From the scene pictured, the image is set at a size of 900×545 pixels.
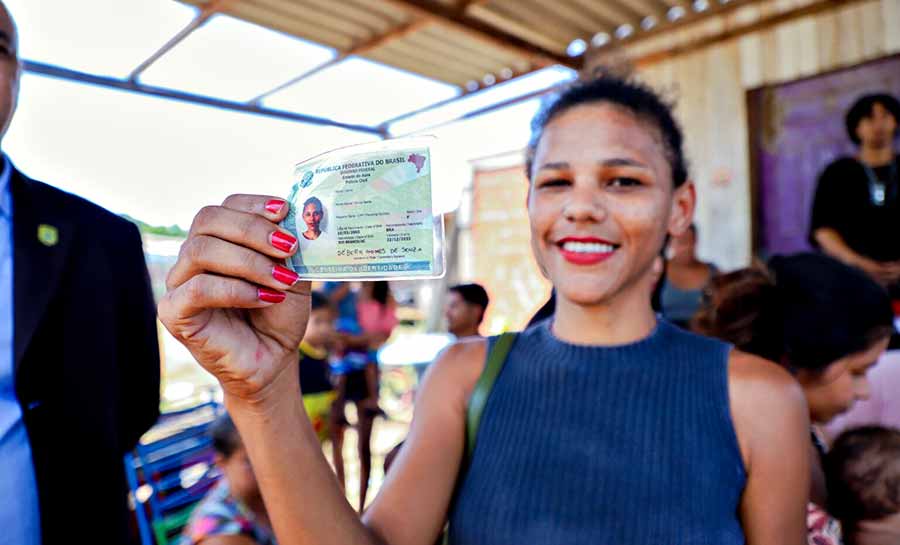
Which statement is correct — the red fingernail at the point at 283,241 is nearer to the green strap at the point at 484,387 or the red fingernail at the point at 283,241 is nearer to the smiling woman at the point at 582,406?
the smiling woman at the point at 582,406

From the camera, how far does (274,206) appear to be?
86cm

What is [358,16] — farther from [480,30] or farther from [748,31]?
[748,31]

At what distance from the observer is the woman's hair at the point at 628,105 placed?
129cm

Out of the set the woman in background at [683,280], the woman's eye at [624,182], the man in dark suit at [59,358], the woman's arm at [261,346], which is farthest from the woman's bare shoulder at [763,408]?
the woman in background at [683,280]

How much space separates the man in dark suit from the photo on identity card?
32.3 inches

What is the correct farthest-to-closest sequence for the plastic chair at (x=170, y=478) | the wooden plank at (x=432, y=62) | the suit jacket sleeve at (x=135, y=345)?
1. the wooden plank at (x=432, y=62)
2. the plastic chair at (x=170, y=478)
3. the suit jacket sleeve at (x=135, y=345)

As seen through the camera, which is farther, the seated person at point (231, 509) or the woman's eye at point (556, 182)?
the seated person at point (231, 509)

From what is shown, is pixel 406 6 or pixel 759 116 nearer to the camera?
pixel 406 6

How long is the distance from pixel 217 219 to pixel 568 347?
0.79 metres

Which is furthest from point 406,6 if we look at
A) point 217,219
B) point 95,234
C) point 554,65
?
point 217,219

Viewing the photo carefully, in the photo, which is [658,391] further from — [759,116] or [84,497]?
[759,116]

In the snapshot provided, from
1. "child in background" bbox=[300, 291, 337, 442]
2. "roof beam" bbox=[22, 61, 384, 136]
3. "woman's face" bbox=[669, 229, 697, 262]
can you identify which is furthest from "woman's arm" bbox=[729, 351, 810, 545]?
"child in background" bbox=[300, 291, 337, 442]

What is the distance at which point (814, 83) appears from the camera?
15.1ft

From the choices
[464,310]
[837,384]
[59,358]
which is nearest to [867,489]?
[837,384]
